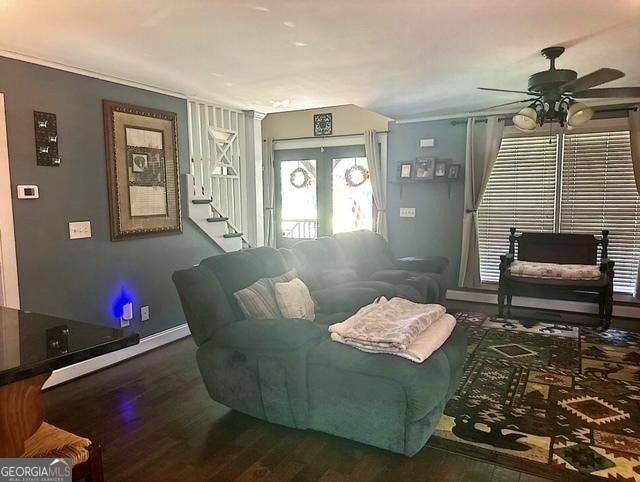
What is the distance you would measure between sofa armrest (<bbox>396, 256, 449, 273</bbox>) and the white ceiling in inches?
72.9

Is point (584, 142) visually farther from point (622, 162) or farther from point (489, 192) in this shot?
point (489, 192)


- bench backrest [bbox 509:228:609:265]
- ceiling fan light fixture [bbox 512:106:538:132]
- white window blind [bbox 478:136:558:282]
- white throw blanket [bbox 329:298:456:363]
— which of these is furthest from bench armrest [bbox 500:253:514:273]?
white throw blanket [bbox 329:298:456:363]

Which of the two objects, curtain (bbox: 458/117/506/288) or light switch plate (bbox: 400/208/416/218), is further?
light switch plate (bbox: 400/208/416/218)

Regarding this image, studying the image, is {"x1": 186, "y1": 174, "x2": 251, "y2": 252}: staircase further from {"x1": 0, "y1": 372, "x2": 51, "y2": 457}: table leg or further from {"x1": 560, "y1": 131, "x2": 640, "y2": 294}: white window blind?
{"x1": 560, "y1": 131, "x2": 640, "y2": 294}: white window blind

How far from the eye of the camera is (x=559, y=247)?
5.12 m

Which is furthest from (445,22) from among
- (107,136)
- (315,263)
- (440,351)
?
(107,136)

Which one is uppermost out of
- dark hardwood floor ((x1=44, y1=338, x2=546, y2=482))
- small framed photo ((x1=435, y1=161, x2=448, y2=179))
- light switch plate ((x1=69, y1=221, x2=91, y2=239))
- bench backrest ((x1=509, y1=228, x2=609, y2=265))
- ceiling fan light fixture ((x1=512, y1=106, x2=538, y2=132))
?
ceiling fan light fixture ((x1=512, y1=106, x2=538, y2=132))

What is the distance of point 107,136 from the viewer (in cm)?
371

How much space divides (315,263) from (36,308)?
2.19 meters

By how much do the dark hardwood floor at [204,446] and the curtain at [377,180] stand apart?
3603mm

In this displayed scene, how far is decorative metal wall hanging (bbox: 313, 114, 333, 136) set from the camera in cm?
684

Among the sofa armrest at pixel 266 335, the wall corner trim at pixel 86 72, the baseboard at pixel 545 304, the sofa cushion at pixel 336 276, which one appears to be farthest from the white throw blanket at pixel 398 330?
the baseboard at pixel 545 304

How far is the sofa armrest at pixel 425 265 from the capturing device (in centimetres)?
502

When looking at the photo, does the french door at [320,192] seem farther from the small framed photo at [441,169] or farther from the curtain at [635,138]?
→ the curtain at [635,138]
